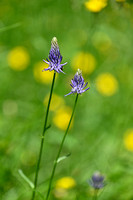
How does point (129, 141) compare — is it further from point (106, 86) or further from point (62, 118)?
point (106, 86)

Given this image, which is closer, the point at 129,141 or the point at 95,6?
the point at 95,6

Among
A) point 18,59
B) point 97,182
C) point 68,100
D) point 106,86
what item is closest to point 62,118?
point 68,100

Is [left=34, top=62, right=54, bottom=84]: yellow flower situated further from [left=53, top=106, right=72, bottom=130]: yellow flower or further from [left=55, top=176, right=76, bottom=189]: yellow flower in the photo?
[left=55, top=176, right=76, bottom=189]: yellow flower

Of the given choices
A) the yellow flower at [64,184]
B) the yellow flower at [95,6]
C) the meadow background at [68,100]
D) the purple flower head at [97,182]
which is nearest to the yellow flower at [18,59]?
the meadow background at [68,100]

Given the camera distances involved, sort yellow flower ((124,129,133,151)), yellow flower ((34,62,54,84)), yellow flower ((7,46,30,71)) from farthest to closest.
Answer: yellow flower ((7,46,30,71))
yellow flower ((34,62,54,84))
yellow flower ((124,129,133,151))

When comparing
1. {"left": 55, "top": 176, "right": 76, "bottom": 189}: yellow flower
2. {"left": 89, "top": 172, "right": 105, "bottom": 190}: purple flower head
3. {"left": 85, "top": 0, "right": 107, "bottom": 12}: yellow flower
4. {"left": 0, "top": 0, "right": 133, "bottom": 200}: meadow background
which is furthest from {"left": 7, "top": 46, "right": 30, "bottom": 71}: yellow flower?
{"left": 89, "top": 172, "right": 105, "bottom": 190}: purple flower head

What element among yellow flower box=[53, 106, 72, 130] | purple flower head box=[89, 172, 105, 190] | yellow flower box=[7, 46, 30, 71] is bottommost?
purple flower head box=[89, 172, 105, 190]

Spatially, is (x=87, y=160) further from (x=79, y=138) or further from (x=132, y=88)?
(x=132, y=88)

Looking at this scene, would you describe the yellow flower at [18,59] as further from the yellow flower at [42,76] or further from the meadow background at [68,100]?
the yellow flower at [42,76]
